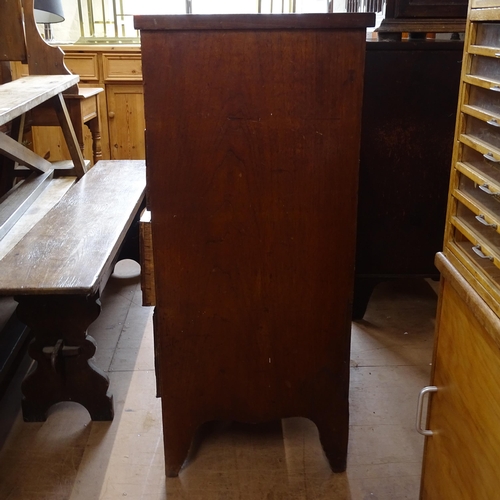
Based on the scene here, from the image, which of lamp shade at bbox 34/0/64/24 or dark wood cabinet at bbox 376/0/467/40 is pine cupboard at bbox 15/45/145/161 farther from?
dark wood cabinet at bbox 376/0/467/40

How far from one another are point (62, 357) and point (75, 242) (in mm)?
336

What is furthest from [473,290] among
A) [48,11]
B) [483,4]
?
[48,11]

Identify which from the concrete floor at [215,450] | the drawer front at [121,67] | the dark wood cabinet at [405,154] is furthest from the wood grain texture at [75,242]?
the drawer front at [121,67]

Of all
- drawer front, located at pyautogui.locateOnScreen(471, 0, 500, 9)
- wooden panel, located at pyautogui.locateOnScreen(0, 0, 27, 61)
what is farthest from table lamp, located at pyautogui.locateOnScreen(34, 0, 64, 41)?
drawer front, located at pyautogui.locateOnScreen(471, 0, 500, 9)

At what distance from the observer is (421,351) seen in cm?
215

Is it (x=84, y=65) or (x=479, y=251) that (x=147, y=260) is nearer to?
(x=479, y=251)

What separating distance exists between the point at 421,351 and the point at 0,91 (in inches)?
70.5

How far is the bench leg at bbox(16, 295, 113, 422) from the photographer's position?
163 cm

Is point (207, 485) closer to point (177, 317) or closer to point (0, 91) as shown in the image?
point (177, 317)

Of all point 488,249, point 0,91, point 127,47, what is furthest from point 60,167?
point 488,249

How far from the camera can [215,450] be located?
162 cm

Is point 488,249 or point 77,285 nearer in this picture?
point 488,249

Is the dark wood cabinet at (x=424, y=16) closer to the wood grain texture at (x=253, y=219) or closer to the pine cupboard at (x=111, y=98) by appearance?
the wood grain texture at (x=253, y=219)

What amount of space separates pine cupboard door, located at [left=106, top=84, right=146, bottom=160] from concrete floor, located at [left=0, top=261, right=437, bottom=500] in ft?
9.66
